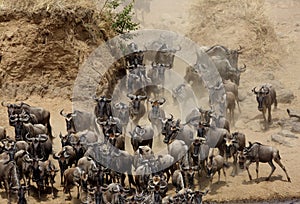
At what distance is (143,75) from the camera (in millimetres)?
28359

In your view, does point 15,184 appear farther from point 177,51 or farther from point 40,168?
point 177,51

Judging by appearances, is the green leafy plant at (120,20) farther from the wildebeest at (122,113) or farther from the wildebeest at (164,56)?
the wildebeest at (122,113)

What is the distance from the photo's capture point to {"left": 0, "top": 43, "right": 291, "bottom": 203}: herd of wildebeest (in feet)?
67.7

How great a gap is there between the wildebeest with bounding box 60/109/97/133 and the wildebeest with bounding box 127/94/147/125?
155 cm

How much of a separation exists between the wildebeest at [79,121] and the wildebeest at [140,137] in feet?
6.47

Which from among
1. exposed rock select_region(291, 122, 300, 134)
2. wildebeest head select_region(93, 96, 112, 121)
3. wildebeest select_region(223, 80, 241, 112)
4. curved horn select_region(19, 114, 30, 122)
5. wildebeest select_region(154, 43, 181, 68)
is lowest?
exposed rock select_region(291, 122, 300, 134)

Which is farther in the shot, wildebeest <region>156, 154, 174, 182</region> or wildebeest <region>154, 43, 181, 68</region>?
wildebeest <region>154, 43, 181, 68</region>

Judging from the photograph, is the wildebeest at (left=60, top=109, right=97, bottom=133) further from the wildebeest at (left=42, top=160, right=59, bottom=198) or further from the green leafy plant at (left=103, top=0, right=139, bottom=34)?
the green leafy plant at (left=103, top=0, right=139, bottom=34)

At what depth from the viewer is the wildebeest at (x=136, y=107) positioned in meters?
25.4

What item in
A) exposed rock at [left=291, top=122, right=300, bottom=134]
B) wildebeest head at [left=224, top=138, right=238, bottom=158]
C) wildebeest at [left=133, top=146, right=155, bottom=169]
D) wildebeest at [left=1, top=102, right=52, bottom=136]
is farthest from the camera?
exposed rock at [left=291, top=122, right=300, bottom=134]

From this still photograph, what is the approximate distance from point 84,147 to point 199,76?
9078 mm

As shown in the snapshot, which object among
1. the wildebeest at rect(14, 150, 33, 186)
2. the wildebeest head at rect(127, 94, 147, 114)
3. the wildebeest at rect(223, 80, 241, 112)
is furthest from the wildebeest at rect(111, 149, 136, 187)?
the wildebeest at rect(223, 80, 241, 112)

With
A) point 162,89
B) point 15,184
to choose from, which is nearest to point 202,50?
point 162,89

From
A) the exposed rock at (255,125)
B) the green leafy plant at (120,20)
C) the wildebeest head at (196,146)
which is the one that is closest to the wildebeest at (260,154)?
the wildebeest head at (196,146)
